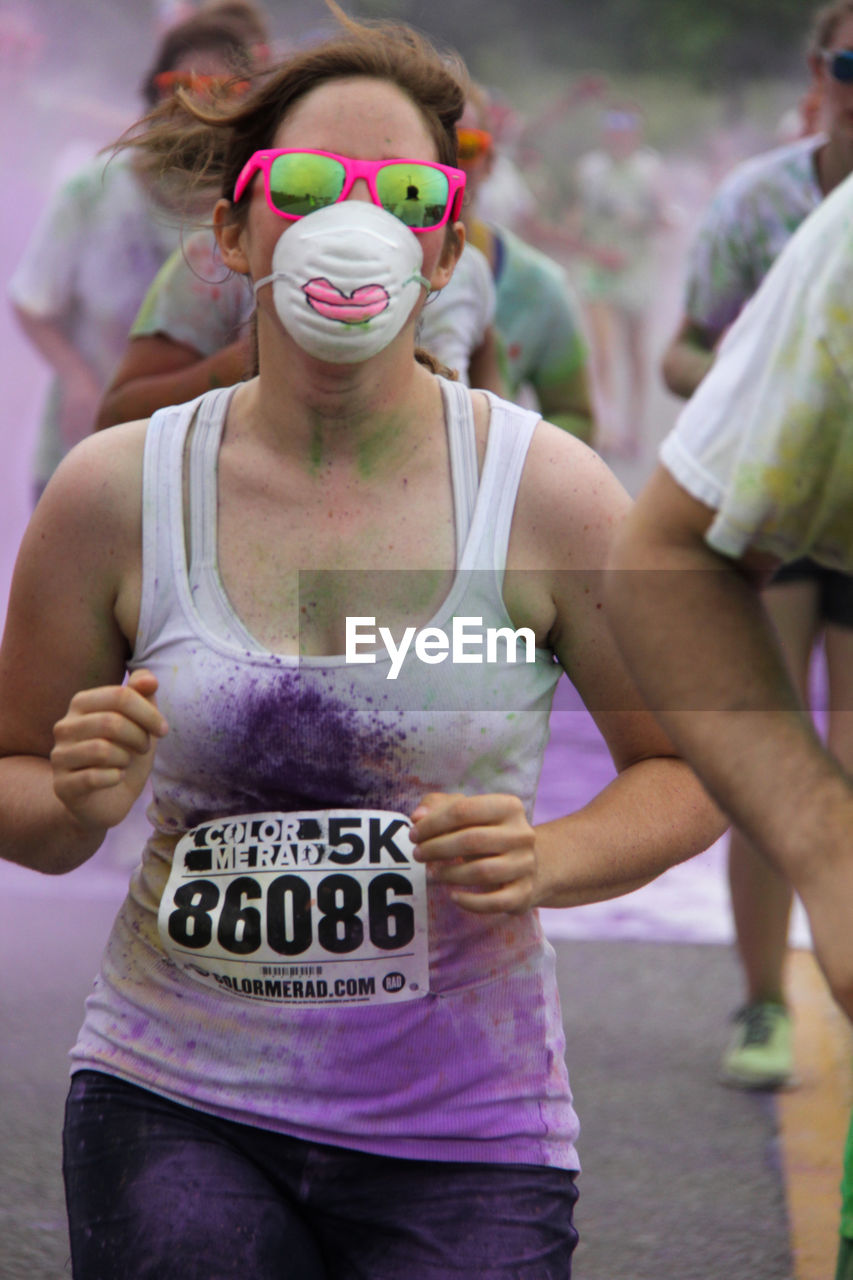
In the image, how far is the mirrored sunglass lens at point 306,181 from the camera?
1971 millimetres

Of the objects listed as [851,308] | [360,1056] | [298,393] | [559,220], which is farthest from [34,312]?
[559,220]

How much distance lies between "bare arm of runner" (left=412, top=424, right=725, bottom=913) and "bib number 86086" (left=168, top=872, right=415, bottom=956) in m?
0.06

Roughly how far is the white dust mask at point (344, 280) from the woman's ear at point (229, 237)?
12cm

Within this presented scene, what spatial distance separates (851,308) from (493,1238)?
3.25 ft

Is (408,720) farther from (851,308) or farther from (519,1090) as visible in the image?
(851,308)

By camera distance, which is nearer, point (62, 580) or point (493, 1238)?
point (493, 1238)

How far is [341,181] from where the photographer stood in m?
1.98

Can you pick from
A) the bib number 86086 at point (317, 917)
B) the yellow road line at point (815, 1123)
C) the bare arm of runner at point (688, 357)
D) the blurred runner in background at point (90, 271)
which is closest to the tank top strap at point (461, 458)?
the bib number 86086 at point (317, 917)

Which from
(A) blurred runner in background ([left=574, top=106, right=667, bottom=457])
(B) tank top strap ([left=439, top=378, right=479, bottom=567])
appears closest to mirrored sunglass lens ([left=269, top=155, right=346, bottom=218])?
(B) tank top strap ([left=439, top=378, right=479, bottom=567])

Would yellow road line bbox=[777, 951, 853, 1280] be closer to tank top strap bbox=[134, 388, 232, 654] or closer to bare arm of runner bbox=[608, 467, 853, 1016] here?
tank top strap bbox=[134, 388, 232, 654]

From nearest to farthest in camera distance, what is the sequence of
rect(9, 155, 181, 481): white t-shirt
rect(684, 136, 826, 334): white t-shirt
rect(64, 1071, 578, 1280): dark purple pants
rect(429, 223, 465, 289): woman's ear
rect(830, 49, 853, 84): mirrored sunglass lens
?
rect(64, 1071, 578, 1280): dark purple pants
rect(429, 223, 465, 289): woman's ear
rect(830, 49, 853, 84): mirrored sunglass lens
rect(684, 136, 826, 334): white t-shirt
rect(9, 155, 181, 481): white t-shirt

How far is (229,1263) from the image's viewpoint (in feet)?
5.62

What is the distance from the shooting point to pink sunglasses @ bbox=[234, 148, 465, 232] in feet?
6.47

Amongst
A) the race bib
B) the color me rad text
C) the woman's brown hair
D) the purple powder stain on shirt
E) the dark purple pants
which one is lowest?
the dark purple pants
